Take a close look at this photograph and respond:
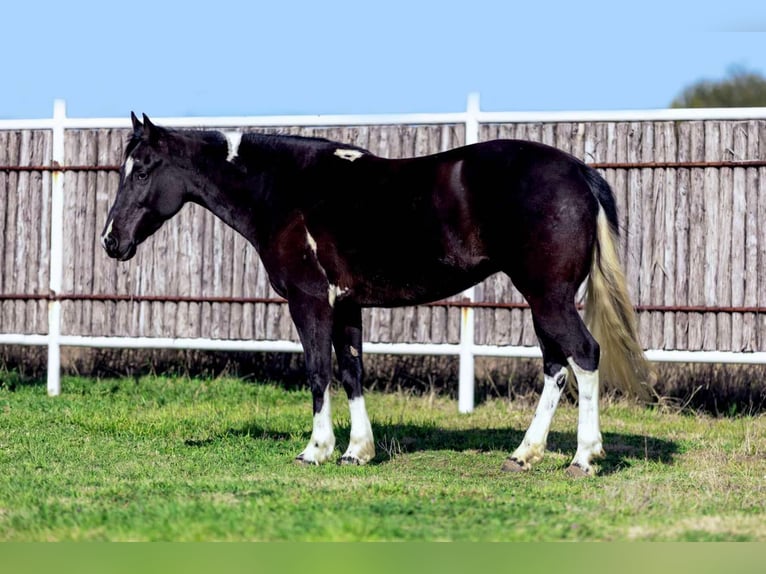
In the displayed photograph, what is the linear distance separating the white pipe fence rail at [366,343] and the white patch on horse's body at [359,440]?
3.10 metres

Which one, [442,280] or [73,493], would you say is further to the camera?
[442,280]

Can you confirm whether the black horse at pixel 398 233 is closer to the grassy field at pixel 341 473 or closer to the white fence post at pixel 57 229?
the grassy field at pixel 341 473

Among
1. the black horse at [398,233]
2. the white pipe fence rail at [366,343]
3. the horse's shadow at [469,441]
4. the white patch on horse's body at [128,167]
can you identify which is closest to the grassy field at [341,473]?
the horse's shadow at [469,441]

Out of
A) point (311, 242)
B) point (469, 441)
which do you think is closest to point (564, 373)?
point (469, 441)

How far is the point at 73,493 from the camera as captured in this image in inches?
234

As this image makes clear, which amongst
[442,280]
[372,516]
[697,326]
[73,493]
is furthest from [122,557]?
[697,326]

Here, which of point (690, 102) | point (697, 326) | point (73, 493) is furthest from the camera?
point (690, 102)

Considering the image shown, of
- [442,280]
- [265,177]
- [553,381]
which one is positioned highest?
[265,177]

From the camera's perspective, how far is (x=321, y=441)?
7086 mm

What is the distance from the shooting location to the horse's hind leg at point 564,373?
6.52 metres

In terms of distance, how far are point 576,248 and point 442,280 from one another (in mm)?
906

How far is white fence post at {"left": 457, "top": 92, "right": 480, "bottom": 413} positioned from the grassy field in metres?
0.18

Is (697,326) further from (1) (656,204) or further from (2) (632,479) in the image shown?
(2) (632,479)

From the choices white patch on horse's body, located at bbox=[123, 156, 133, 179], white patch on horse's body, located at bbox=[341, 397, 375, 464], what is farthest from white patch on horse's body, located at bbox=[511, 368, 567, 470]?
white patch on horse's body, located at bbox=[123, 156, 133, 179]
